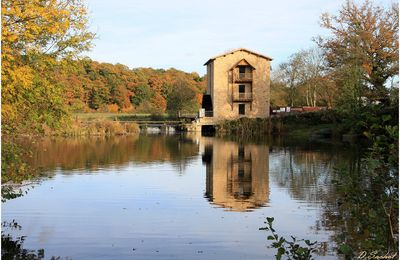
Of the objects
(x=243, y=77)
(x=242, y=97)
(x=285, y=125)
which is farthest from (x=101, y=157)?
(x=243, y=77)

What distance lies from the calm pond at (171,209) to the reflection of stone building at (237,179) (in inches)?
1.4

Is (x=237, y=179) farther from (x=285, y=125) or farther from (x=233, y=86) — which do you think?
(x=233, y=86)

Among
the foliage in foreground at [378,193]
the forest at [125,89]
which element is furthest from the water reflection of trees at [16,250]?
the forest at [125,89]

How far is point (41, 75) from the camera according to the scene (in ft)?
42.1

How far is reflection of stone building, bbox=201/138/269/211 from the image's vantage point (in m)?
16.6

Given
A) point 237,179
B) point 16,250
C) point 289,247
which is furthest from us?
point 237,179

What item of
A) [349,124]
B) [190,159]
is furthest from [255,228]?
[349,124]

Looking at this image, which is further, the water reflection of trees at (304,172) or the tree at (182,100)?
the tree at (182,100)

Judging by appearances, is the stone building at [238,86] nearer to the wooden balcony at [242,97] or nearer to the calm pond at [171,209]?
the wooden balcony at [242,97]

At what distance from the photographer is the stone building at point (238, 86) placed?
65750mm

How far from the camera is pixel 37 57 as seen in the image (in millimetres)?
12125

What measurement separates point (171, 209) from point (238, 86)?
52.5 m

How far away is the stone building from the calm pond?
38.2m

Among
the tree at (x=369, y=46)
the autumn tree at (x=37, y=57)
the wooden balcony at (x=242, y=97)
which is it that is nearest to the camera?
the autumn tree at (x=37, y=57)
